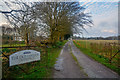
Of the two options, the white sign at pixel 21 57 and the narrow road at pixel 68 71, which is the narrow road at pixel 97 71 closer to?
the narrow road at pixel 68 71

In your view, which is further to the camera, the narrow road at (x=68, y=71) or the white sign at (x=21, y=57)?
the narrow road at (x=68, y=71)

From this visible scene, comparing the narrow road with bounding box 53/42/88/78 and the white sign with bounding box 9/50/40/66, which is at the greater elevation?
the white sign with bounding box 9/50/40/66

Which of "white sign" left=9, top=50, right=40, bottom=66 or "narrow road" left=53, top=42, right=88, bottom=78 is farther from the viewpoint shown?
"narrow road" left=53, top=42, right=88, bottom=78

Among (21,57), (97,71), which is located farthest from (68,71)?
(21,57)

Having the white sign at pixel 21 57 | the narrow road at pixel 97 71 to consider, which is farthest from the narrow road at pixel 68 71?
the white sign at pixel 21 57

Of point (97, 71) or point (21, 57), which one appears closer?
point (21, 57)

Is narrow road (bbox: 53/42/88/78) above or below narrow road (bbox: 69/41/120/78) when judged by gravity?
above

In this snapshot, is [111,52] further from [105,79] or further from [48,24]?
[48,24]

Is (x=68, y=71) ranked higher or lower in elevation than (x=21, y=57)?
lower

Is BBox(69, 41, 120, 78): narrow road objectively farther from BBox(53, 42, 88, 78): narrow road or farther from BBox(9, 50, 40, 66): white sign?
BBox(9, 50, 40, 66): white sign

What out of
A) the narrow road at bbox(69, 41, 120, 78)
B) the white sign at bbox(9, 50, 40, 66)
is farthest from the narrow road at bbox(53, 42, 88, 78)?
the white sign at bbox(9, 50, 40, 66)

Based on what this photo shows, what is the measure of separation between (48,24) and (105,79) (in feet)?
30.1

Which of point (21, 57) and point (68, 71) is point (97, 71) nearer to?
point (68, 71)

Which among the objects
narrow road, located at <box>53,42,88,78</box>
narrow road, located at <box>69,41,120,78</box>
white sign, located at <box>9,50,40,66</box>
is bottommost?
narrow road, located at <box>69,41,120,78</box>
